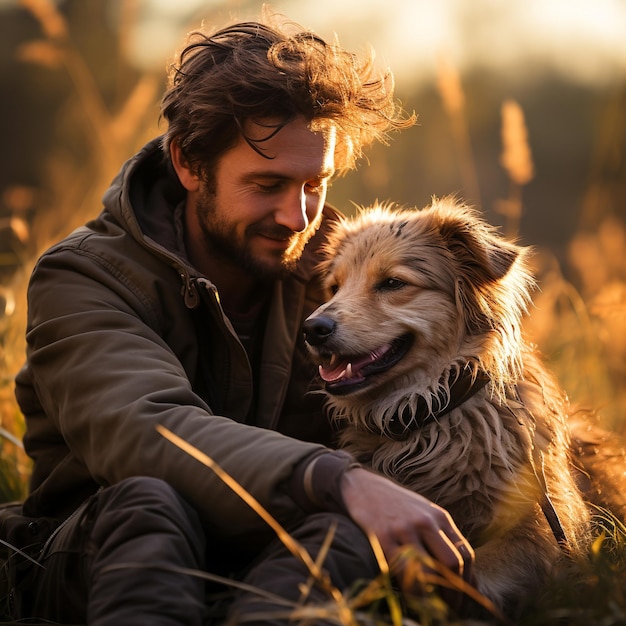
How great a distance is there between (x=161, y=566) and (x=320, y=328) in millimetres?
1415

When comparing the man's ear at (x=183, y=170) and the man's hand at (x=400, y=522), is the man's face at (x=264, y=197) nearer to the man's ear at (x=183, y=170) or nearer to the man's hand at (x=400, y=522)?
the man's ear at (x=183, y=170)

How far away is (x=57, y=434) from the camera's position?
11.0ft

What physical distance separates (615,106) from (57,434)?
12.8 feet

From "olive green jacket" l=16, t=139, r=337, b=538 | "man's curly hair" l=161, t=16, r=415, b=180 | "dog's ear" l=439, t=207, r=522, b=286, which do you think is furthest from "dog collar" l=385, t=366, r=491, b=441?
"man's curly hair" l=161, t=16, r=415, b=180

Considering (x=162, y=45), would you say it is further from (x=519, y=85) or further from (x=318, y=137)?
(x=519, y=85)

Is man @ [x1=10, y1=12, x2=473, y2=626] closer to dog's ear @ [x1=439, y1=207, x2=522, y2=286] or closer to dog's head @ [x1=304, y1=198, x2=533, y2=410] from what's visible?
dog's head @ [x1=304, y1=198, x2=533, y2=410]

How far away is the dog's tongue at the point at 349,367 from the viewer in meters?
3.53

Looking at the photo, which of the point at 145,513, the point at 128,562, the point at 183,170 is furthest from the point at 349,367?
the point at 128,562

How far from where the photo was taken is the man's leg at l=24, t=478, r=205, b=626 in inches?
85.0

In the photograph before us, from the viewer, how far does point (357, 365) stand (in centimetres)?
354

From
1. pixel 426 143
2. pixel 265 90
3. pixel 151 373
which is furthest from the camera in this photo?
pixel 426 143

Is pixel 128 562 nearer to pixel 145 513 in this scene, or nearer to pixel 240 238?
pixel 145 513

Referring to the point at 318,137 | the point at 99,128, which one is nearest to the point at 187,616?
the point at 318,137

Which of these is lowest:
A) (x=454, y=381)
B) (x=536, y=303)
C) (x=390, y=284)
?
(x=536, y=303)
